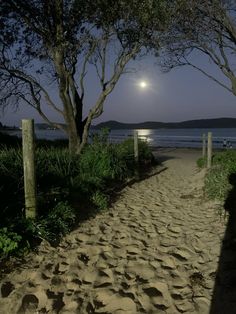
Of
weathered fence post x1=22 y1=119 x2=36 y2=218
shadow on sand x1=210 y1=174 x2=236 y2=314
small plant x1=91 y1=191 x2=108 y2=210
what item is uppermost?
weathered fence post x1=22 y1=119 x2=36 y2=218

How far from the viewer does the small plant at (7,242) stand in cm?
474

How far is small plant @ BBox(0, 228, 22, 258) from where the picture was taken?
4738mm

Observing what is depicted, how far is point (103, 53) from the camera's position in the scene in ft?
47.2

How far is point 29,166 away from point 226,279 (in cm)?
346

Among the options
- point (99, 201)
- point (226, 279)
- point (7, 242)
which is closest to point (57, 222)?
point (7, 242)

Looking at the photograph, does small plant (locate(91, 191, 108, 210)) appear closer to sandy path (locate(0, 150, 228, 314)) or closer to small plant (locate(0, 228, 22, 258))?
sandy path (locate(0, 150, 228, 314))

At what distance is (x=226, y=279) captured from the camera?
4543mm

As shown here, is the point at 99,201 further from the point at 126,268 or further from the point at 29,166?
the point at 126,268

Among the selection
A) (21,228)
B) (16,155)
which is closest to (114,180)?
(16,155)

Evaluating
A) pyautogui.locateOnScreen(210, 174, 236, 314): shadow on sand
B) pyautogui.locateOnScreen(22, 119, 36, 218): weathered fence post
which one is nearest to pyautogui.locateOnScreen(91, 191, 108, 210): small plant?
pyautogui.locateOnScreen(22, 119, 36, 218): weathered fence post

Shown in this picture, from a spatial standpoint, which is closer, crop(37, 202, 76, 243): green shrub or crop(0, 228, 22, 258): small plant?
crop(0, 228, 22, 258): small plant

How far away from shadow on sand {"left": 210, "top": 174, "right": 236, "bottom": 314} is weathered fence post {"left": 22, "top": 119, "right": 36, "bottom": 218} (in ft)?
10.2

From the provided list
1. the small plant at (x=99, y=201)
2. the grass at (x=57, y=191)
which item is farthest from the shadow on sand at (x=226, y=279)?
the small plant at (x=99, y=201)

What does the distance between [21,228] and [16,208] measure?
0.74m
